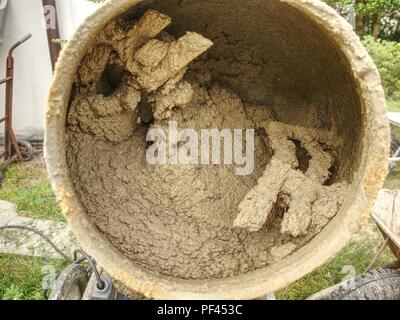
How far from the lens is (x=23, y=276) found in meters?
2.36

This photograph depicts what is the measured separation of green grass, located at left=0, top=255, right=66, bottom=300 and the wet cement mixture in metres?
0.93

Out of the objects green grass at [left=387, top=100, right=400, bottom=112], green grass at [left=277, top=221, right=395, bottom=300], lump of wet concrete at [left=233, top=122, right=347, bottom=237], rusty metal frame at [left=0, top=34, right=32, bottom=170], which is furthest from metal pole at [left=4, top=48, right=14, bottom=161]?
green grass at [left=387, top=100, right=400, bottom=112]

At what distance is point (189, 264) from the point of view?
57.4 inches

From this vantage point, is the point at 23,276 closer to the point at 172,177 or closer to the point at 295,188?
the point at 172,177

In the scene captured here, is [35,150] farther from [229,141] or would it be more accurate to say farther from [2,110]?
[229,141]

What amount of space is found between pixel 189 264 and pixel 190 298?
7.4 inches

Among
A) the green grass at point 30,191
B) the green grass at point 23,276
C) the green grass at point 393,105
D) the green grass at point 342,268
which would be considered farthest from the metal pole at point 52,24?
the green grass at point 393,105

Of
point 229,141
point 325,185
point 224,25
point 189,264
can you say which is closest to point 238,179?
point 229,141

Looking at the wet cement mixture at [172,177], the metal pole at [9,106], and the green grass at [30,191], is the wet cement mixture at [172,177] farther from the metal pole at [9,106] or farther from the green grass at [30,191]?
the metal pole at [9,106]

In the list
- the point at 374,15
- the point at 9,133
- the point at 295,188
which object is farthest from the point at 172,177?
the point at 374,15

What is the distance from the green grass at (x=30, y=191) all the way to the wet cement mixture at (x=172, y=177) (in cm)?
152

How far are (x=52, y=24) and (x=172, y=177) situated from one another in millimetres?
2619

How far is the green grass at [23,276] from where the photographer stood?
218cm

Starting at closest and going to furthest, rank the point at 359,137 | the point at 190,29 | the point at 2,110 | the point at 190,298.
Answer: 1. the point at 190,298
2. the point at 359,137
3. the point at 190,29
4. the point at 2,110
